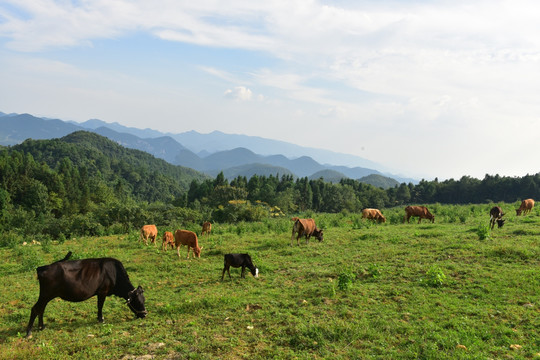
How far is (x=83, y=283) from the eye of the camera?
27.3ft

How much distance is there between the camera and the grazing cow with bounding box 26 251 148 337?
789cm

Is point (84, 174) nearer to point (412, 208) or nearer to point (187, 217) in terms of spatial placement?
point (187, 217)

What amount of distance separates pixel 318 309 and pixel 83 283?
6.70 meters

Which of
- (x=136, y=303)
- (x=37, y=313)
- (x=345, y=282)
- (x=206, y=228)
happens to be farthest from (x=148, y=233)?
(x=345, y=282)

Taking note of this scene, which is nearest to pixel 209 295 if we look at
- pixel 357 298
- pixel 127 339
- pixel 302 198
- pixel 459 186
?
pixel 127 339

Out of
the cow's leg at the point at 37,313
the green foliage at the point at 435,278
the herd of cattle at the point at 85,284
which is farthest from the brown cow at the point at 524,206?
the cow's leg at the point at 37,313

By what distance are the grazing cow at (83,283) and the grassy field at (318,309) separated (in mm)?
574

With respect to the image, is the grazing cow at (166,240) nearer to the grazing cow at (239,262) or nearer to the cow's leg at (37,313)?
the grazing cow at (239,262)

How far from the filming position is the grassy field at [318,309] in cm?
671

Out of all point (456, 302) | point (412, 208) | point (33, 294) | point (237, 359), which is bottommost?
point (33, 294)

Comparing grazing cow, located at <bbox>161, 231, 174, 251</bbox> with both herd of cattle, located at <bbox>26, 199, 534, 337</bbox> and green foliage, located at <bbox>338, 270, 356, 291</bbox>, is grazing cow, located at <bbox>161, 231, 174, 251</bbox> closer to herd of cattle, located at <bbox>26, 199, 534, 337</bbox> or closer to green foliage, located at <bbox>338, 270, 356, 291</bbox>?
herd of cattle, located at <bbox>26, 199, 534, 337</bbox>

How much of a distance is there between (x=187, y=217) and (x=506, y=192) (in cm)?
9402

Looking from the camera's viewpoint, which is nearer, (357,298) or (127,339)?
(127,339)

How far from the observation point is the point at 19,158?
90.1m
